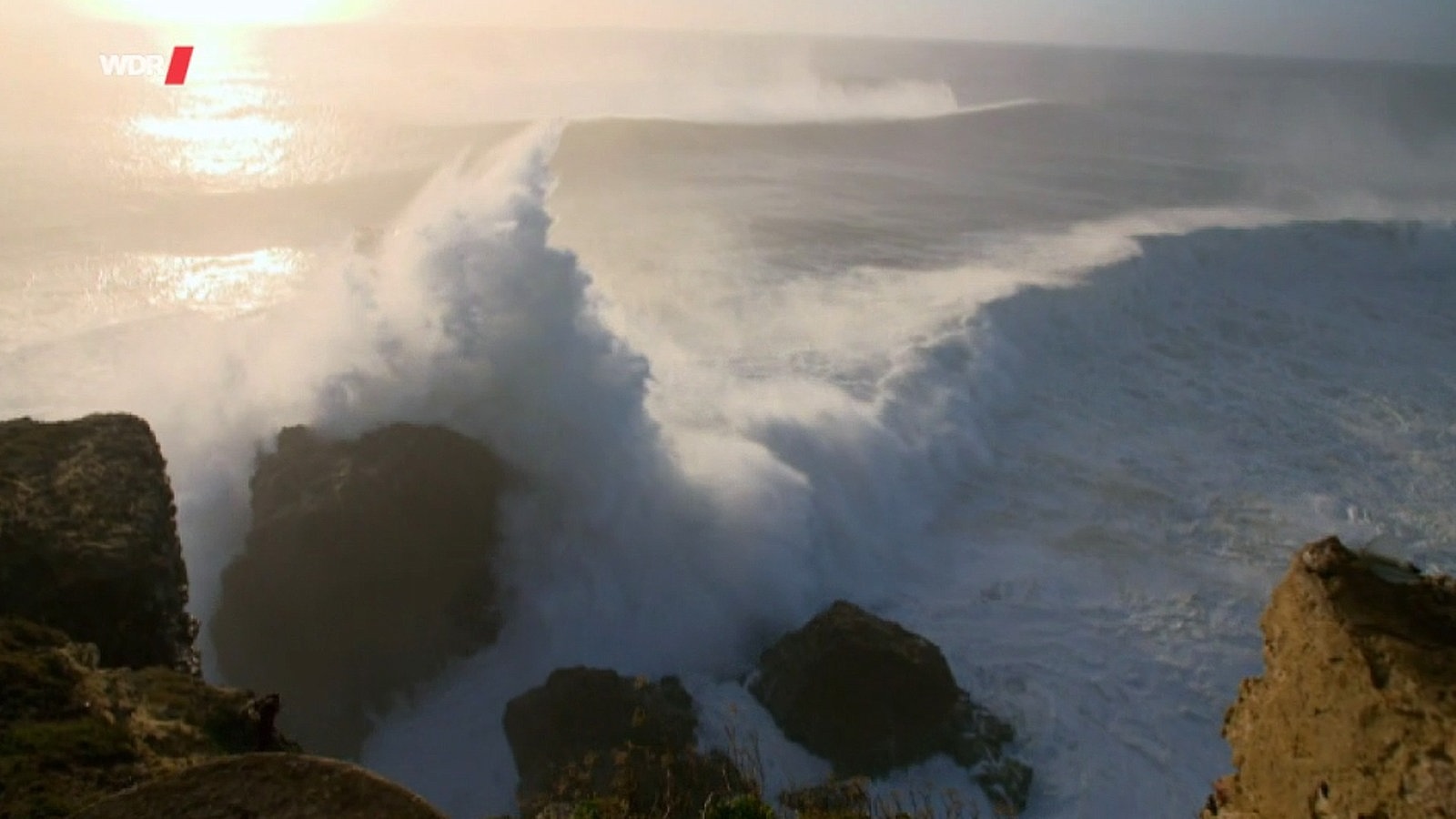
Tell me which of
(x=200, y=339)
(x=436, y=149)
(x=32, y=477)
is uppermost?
(x=32, y=477)

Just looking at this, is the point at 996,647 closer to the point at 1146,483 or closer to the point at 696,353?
the point at 1146,483

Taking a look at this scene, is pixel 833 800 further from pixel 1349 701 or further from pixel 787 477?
pixel 787 477

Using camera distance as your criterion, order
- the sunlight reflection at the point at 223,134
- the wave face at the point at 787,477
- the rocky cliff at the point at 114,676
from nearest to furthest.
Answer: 1. the rocky cliff at the point at 114,676
2. the wave face at the point at 787,477
3. the sunlight reflection at the point at 223,134

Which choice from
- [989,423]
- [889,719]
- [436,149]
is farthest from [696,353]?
[436,149]

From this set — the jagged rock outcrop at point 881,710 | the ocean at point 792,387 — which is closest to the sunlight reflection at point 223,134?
the ocean at point 792,387

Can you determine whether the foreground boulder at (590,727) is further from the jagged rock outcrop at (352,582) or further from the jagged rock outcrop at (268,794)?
the jagged rock outcrop at (268,794)
